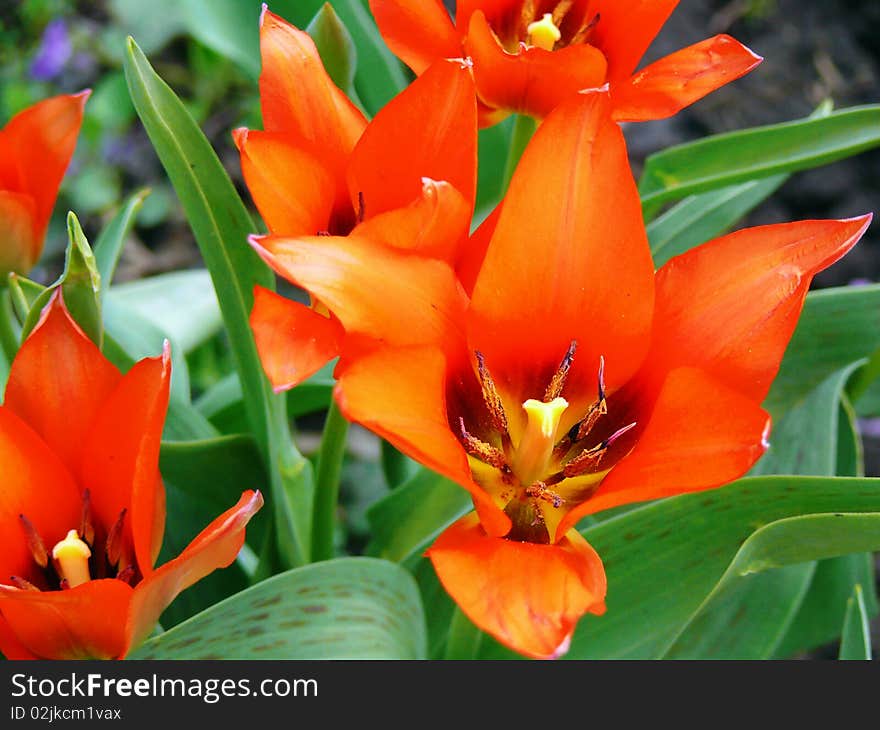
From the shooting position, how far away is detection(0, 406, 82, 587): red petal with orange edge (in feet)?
2.55

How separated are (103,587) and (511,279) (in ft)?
1.09

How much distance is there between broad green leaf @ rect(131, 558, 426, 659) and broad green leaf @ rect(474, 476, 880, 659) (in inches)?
9.0

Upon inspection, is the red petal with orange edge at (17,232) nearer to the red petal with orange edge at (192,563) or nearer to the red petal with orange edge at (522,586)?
the red petal with orange edge at (192,563)

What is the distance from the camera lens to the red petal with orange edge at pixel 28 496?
777mm

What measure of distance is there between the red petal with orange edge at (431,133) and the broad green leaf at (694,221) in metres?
0.58

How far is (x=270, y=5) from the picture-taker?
1.20 meters

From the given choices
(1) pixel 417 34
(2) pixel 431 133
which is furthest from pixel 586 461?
(1) pixel 417 34

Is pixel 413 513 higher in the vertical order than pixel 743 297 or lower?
lower

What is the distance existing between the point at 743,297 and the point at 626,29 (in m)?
0.30

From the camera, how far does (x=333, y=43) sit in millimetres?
918

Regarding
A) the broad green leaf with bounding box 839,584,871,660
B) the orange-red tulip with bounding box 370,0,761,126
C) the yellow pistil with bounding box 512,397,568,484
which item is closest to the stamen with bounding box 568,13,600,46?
the orange-red tulip with bounding box 370,0,761,126

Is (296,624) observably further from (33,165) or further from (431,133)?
(33,165)
